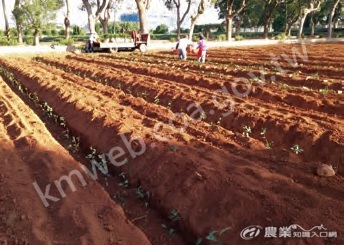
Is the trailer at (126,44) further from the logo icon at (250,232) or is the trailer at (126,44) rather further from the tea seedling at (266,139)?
the logo icon at (250,232)

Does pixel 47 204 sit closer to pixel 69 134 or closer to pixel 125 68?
pixel 69 134

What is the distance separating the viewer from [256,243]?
3365 mm

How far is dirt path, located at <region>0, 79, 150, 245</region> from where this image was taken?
11.1ft

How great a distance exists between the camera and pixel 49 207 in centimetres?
390

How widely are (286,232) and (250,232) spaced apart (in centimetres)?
34

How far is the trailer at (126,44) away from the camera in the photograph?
962 inches

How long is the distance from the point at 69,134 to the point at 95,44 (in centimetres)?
1827

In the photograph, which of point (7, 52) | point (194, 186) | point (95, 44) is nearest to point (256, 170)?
point (194, 186)

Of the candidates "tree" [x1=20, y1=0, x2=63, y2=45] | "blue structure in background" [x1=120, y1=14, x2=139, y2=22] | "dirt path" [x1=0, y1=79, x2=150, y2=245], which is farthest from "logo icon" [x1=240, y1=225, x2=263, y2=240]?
"blue structure in background" [x1=120, y1=14, x2=139, y2=22]

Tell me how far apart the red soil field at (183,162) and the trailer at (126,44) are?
52.1ft

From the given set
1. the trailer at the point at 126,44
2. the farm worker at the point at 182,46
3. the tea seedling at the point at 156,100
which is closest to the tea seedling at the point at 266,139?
the tea seedling at the point at 156,100

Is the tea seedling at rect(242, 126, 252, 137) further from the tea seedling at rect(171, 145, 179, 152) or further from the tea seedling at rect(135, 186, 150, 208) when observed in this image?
the tea seedling at rect(135, 186, 150, 208)

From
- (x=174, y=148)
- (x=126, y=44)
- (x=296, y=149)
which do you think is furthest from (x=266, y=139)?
(x=126, y=44)

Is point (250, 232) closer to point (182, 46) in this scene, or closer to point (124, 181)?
point (124, 181)
